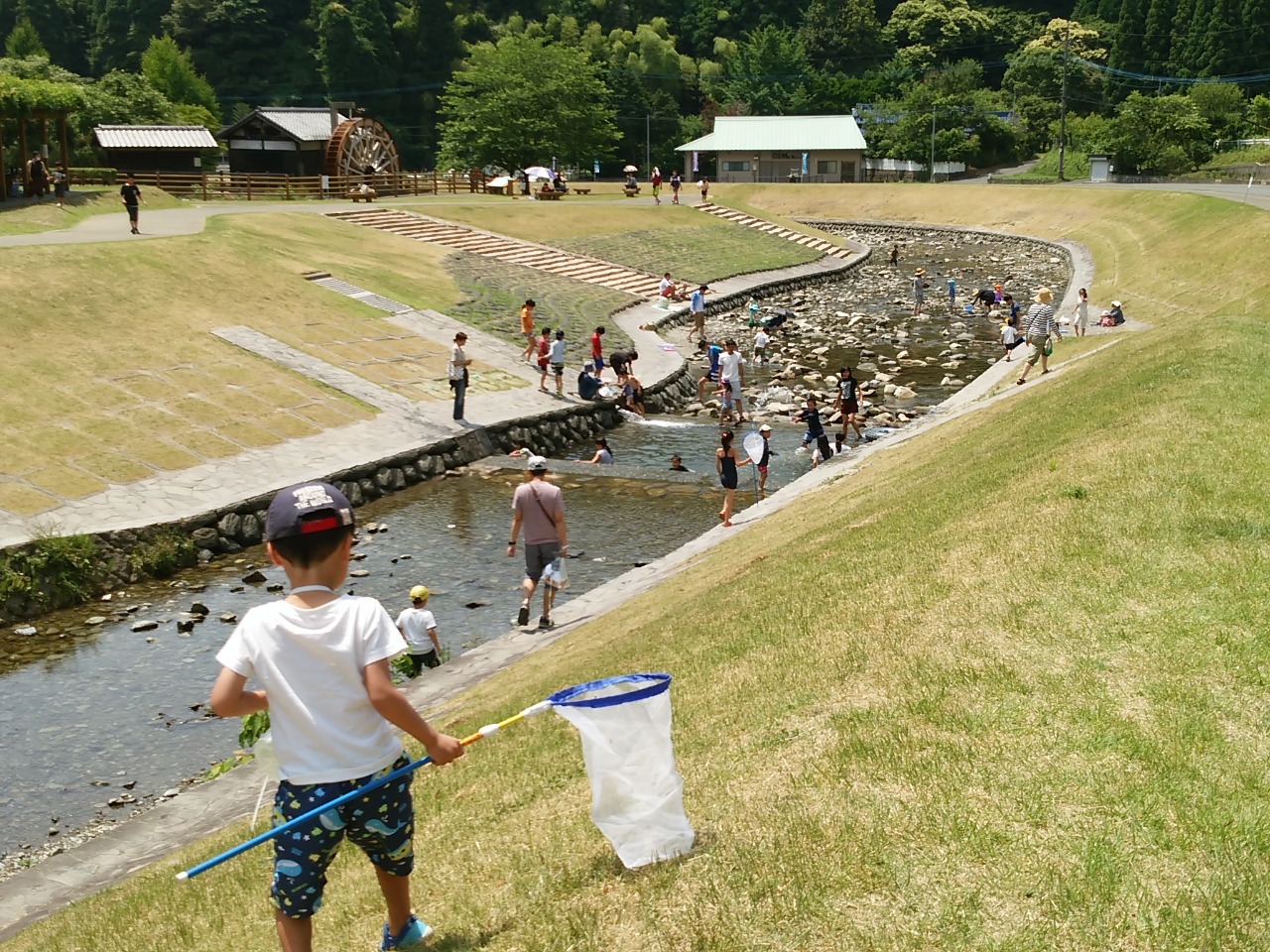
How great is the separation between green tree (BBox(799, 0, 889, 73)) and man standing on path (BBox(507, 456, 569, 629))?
123 m

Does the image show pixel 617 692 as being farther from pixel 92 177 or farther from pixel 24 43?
pixel 24 43

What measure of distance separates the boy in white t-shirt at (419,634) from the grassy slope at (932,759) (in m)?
2.04

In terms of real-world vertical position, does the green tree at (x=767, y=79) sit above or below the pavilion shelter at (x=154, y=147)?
above

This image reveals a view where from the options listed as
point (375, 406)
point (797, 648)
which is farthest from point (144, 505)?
point (797, 648)

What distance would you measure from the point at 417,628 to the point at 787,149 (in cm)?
8764

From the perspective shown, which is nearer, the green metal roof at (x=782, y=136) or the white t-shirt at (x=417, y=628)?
the white t-shirt at (x=417, y=628)

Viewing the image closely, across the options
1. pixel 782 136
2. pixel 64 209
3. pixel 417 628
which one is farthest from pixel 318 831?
pixel 782 136

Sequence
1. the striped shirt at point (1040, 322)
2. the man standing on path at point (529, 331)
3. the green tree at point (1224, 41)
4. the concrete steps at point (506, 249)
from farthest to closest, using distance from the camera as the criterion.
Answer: the green tree at point (1224, 41), the concrete steps at point (506, 249), the man standing on path at point (529, 331), the striped shirt at point (1040, 322)

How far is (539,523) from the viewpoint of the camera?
45.4 feet

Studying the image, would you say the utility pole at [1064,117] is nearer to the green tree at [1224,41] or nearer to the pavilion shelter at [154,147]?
the green tree at [1224,41]

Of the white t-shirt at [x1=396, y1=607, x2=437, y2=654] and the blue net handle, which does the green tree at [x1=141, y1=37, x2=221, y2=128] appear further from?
the blue net handle

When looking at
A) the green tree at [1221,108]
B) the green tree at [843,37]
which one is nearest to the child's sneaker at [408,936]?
the green tree at [1221,108]

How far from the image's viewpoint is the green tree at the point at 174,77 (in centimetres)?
9770

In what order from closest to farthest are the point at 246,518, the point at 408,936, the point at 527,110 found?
the point at 408,936 < the point at 246,518 < the point at 527,110
